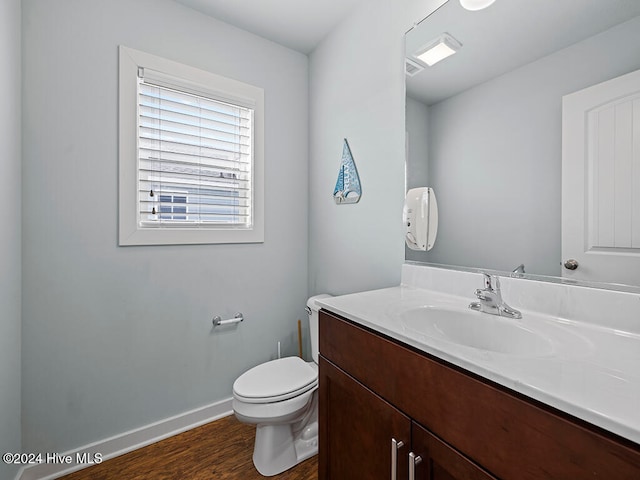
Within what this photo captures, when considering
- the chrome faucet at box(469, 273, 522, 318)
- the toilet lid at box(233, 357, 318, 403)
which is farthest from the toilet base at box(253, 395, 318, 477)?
the chrome faucet at box(469, 273, 522, 318)

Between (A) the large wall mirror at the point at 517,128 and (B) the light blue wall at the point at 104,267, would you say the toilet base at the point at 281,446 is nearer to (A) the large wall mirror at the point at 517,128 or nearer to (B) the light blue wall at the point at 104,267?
(B) the light blue wall at the point at 104,267

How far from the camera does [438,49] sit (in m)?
1.27

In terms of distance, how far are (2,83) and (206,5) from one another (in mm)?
1112

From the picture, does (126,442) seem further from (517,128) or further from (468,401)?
(517,128)

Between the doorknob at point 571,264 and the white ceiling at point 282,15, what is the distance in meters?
1.72

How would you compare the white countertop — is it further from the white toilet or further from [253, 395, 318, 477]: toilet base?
[253, 395, 318, 477]: toilet base

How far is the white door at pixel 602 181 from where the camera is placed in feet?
2.59

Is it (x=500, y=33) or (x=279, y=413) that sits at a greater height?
(x=500, y=33)

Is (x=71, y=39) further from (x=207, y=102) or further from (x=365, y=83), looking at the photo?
(x=365, y=83)

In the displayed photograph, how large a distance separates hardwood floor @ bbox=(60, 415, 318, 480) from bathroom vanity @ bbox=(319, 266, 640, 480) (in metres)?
0.54

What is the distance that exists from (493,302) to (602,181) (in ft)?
1.56

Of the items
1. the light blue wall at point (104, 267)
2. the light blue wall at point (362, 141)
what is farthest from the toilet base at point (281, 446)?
the light blue wall at point (362, 141)

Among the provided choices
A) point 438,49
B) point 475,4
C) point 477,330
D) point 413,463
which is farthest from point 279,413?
point 475,4

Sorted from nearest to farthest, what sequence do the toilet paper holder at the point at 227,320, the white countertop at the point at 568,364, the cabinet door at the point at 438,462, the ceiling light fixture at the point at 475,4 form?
1. the white countertop at the point at 568,364
2. the cabinet door at the point at 438,462
3. the ceiling light fixture at the point at 475,4
4. the toilet paper holder at the point at 227,320
